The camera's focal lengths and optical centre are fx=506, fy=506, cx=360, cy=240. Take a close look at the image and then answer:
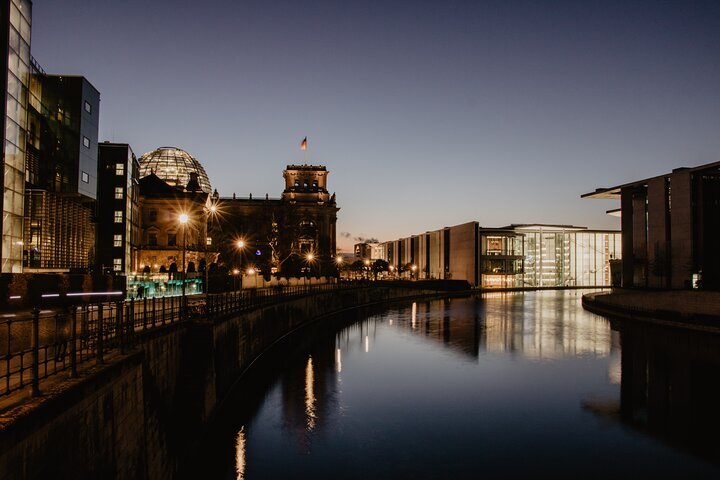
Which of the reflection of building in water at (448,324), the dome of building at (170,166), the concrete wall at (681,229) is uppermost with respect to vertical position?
the dome of building at (170,166)

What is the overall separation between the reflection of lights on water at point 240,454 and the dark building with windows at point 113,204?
46773mm

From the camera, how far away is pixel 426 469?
20516mm

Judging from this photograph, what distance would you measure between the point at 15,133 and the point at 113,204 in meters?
30.8

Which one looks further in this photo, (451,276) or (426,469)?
(451,276)

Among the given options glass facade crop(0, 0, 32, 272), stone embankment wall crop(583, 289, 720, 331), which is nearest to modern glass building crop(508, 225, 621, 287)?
stone embankment wall crop(583, 289, 720, 331)

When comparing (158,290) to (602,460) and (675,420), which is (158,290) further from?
(675,420)

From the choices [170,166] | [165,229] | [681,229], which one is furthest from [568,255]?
[170,166]

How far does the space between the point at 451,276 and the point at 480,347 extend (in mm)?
101159

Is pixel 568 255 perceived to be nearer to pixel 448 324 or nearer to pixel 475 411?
pixel 448 324

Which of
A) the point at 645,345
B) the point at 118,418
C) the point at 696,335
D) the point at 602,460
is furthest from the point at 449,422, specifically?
the point at 696,335

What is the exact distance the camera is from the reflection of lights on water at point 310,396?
26464 mm

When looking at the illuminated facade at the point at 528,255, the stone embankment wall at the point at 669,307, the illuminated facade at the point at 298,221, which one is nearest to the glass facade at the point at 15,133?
the stone embankment wall at the point at 669,307

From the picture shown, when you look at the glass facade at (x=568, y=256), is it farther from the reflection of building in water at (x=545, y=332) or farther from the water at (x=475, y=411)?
the water at (x=475, y=411)

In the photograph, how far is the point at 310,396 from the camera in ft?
102
